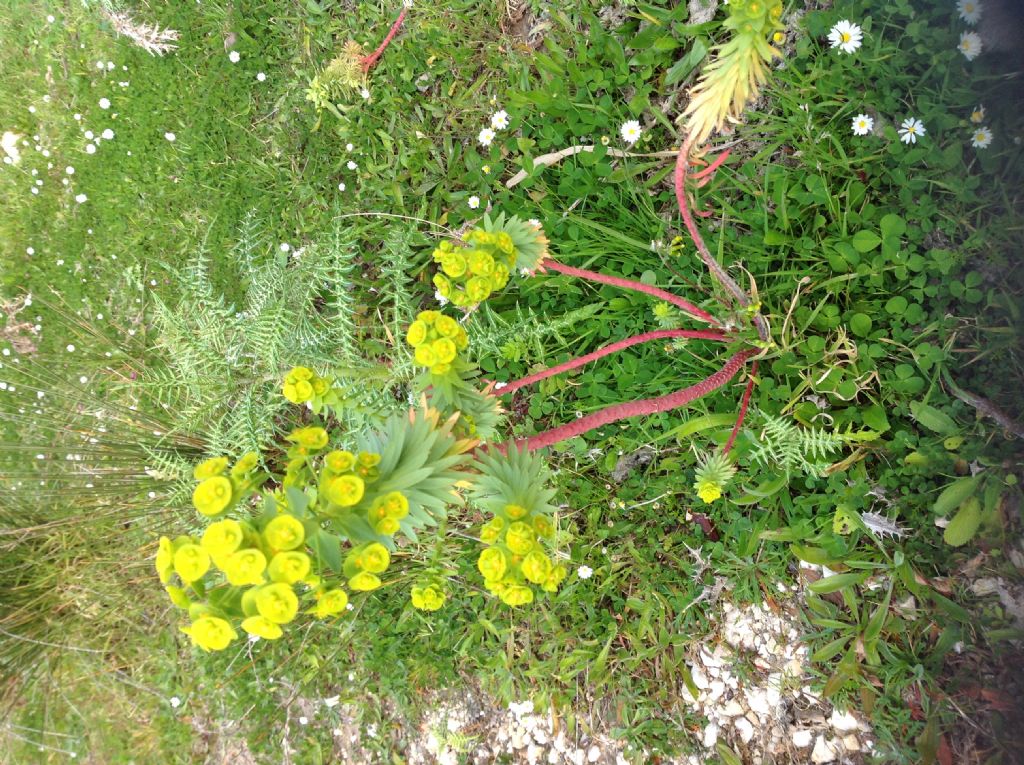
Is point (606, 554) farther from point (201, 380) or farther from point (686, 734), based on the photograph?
point (201, 380)

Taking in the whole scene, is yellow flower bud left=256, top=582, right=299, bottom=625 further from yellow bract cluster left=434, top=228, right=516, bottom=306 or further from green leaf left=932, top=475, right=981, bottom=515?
green leaf left=932, top=475, right=981, bottom=515

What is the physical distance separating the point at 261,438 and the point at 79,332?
1812 millimetres

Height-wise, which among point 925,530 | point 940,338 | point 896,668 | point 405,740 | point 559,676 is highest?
point 940,338

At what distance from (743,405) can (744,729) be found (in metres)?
1.23

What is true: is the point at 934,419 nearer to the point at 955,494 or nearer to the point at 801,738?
the point at 955,494

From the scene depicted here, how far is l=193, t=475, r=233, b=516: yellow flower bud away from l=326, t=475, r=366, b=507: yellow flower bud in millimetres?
189

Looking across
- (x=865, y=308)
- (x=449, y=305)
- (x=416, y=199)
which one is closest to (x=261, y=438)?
(x=449, y=305)

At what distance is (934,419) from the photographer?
2.06 m

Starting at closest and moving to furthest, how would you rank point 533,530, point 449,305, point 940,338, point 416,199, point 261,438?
1. point 533,530
2. point 940,338
3. point 261,438
4. point 449,305
5. point 416,199

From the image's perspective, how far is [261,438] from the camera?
2402mm

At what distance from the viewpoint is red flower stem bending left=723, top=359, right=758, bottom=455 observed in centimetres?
220

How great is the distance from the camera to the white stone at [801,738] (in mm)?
2402

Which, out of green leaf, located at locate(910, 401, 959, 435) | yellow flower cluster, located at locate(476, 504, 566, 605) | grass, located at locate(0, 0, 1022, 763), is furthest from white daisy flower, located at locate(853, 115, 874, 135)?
yellow flower cluster, located at locate(476, 504, 566, 605)

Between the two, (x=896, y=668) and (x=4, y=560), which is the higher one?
(x=896, y=668)
